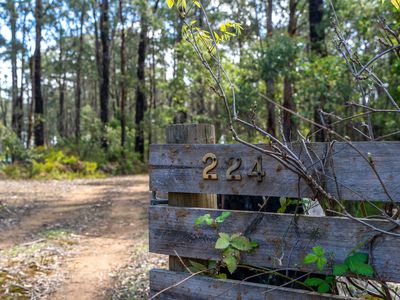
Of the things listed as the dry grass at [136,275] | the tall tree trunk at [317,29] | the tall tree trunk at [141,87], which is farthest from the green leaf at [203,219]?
the tall tree trunk at [141,87]

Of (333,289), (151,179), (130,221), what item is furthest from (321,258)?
(130,221)

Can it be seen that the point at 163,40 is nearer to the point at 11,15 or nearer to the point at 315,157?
the point at 11,15

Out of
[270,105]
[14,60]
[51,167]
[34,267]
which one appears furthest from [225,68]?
[14,60]

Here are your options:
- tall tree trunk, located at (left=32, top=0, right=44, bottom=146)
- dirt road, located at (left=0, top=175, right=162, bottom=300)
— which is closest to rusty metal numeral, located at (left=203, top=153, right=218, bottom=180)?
dirt road, located at (left=0, top=175, right=162, bottom=300)

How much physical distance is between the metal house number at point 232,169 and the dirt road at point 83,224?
2.56 meters

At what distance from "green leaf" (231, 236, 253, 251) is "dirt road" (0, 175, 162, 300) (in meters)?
2.59

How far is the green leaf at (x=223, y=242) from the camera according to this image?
2.68m

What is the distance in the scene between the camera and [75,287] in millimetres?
5137

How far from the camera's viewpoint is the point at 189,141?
122 inches

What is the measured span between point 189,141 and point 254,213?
677 mm

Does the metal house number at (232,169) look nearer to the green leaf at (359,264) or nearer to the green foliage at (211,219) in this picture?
the green foliage at (211,219)

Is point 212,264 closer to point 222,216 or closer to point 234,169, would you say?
point 222,216

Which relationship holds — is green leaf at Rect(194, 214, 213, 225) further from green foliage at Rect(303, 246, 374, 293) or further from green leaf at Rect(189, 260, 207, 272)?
green foliage at Rect(303, 246, 374, 293)

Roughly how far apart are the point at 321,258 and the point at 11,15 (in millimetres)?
32335
